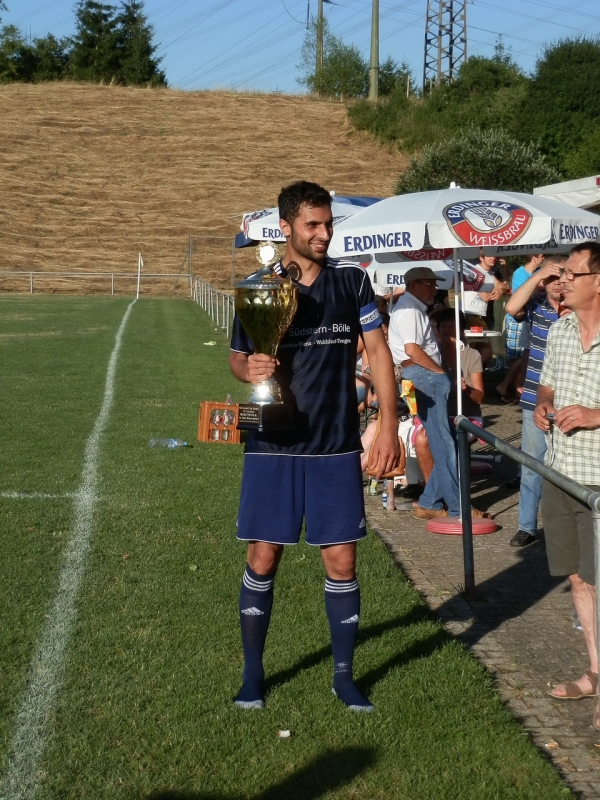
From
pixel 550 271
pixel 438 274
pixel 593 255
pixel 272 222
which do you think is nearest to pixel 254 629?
pixel 593 255

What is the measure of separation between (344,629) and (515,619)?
1744mm

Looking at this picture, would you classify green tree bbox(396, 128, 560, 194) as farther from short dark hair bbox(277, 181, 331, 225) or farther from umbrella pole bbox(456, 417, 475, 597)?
short dark hair bbox(277, 181, 331, 225)

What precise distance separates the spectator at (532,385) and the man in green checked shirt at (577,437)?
2554 millimetres

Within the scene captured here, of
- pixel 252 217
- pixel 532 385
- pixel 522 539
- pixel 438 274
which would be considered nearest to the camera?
pixel 532 385

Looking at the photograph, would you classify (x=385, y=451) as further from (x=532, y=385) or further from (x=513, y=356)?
(x=513, y=356)

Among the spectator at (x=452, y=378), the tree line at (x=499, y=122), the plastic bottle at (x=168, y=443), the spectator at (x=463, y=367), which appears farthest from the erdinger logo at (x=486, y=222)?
the tree line at (x=499, y=122)

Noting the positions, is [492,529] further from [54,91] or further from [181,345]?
[54,91]

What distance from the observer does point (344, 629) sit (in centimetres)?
468

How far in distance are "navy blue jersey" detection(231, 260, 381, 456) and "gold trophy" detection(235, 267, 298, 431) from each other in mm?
146

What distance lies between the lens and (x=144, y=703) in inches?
183

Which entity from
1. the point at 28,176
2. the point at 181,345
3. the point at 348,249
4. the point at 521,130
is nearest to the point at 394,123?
the point at 521,130

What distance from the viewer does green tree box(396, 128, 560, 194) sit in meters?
40.9

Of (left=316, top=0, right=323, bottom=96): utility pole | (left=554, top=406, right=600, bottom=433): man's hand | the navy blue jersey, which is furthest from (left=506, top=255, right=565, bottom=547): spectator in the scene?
(left=316, top=0, right=323, bottom=96): utility pole

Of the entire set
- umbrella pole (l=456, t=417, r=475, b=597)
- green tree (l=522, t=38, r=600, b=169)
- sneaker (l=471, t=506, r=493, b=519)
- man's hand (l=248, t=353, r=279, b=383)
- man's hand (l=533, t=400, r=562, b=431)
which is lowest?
sneaker (l=471, t=506, r=493, b=519)
